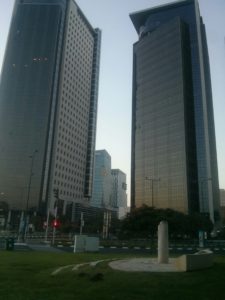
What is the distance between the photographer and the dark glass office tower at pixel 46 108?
13412 cm

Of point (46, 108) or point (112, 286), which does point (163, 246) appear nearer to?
point (112, 286)

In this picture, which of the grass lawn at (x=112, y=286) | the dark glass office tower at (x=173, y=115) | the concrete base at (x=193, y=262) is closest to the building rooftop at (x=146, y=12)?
the dark glass office tower at (x=173, y=115)

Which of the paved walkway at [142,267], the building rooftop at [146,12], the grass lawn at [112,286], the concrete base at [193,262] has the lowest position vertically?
the grass lawn at [112,286]

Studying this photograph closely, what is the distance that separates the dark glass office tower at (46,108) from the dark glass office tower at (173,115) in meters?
27.1

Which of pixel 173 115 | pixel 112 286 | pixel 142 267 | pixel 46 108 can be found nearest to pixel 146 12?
pixel 173 115

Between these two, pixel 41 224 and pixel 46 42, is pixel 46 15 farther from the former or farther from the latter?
pixel 41 224

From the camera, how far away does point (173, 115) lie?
159m

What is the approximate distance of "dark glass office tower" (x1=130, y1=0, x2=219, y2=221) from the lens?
146125mm

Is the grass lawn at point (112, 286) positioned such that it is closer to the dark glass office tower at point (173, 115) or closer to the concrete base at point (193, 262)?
the concrete base at point (193, 262)

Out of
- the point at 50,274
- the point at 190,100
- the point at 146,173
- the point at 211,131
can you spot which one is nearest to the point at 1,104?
the point at 146,173

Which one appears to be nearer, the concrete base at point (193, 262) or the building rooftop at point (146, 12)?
the concrete base at point (193, 262)

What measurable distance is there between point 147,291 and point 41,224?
377 feet

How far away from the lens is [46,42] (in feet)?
506

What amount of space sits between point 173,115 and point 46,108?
195ft
